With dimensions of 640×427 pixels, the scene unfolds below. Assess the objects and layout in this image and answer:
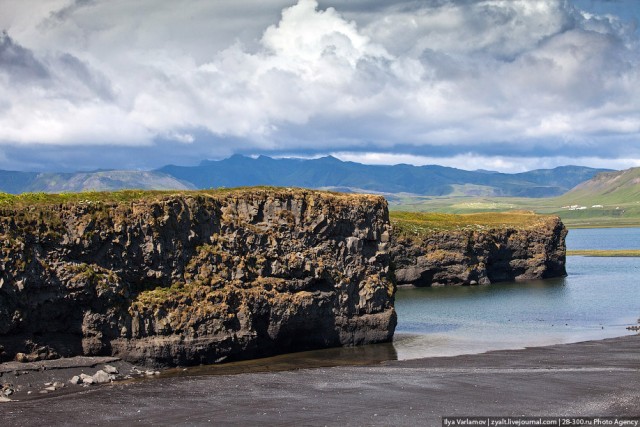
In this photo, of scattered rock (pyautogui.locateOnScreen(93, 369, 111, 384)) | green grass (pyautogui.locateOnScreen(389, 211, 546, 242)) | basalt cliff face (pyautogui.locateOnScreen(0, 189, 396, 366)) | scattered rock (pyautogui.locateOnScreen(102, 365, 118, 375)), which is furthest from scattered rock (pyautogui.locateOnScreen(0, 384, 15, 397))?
green grass (pyautogui.locateOnScreen(389, 211, 546, 242))

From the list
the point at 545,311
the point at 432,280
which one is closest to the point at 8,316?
the point at 545,311

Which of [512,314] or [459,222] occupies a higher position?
[459,222]

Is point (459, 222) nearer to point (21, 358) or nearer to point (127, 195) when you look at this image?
point (127, 195)

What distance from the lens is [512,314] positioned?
324ft

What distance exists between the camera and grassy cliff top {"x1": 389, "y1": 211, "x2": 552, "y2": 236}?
147125mm

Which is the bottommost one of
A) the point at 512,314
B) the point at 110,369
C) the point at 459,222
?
the point at 512,314

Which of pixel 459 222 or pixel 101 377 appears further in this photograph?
pixel 459 222

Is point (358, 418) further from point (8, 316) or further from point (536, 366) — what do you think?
point (8, 316)

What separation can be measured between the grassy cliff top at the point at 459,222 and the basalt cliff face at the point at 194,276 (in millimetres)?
70432

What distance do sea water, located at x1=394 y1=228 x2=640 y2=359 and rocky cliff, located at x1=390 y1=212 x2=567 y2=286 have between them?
5.06 metres

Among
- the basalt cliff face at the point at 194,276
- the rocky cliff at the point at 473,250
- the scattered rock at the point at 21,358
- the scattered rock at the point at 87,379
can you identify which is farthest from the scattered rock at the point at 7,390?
the rocky cliff at the point at 473,250

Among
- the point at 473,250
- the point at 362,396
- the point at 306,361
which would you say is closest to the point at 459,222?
the point at 473,250

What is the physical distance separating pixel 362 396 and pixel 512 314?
171ft

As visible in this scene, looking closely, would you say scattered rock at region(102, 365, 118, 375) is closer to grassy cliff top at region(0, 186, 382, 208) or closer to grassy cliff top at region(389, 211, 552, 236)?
grassy cliff top at region(0, 186, 382, 208)
